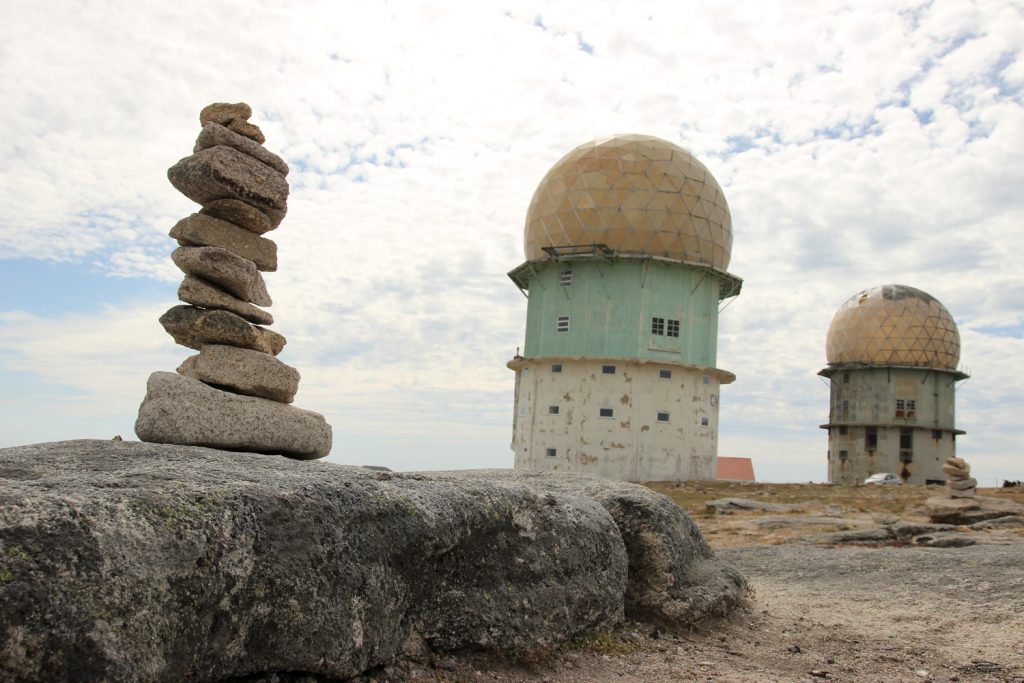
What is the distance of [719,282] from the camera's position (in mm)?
35281

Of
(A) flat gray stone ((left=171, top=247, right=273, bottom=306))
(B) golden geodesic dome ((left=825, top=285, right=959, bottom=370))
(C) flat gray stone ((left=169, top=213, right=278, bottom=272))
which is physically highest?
(B) golden geodesic dome ((left=825, top=285, right=959, bottom=370))

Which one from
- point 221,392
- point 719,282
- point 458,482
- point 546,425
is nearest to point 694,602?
point 458,482

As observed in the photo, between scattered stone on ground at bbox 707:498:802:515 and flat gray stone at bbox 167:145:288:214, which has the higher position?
flat gray stone at bbox 167:145:288:214

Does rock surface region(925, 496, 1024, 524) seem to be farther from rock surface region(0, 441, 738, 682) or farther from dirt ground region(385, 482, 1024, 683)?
rock surface region(0, 441, 738, 682)

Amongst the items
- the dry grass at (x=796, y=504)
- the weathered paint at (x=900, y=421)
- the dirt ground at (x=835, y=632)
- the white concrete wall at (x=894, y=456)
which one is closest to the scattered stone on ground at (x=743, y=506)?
the dry grass at (x=796, y=504)

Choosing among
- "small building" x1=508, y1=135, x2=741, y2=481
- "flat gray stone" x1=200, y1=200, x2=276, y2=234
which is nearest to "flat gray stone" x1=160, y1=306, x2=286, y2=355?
"flat gray stone" x1=200, y1=200, x2=276, y2=234

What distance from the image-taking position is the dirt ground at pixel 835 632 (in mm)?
6516

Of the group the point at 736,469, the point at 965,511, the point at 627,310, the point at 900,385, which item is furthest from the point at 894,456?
the point at 965,511

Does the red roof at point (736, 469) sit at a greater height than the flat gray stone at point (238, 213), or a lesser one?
lesser

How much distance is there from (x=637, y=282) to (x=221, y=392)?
2607 centimetres

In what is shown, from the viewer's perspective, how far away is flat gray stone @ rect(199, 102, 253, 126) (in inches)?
367

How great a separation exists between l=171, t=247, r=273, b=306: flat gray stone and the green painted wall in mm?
24532

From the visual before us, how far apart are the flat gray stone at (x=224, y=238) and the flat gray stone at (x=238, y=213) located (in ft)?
0.19

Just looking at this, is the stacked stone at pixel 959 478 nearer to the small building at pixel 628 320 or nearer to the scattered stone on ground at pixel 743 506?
the scattered stone on ground at pixel 743 506
